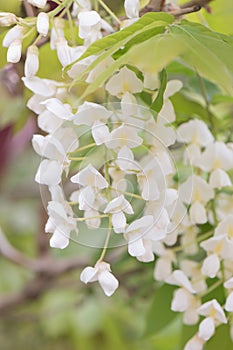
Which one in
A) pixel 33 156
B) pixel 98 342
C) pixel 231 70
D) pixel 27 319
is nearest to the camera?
pixel 231 70

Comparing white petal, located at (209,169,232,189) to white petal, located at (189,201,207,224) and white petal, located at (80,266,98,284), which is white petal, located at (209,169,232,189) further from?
white petal, located at (80,266,98,284)

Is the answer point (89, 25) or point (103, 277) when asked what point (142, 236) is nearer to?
point (103, 277)

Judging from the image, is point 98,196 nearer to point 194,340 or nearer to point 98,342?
point 194,340

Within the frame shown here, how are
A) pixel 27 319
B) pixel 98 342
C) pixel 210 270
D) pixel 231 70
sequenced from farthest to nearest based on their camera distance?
pixel 98 342
pixel 27 319
pixel 210 270
pixel 231 70

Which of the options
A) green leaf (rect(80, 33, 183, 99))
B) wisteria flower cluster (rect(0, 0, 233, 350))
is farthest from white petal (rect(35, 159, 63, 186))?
green leaf (rect(80, 33, 183, 99))

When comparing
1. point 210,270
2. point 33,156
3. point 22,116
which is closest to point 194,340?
point 210,270
